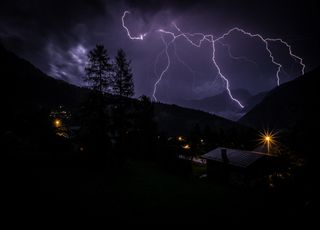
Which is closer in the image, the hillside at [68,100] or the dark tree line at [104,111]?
the dark tree line at [104,111]

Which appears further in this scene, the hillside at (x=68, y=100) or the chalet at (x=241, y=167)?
the hillside at (x=68, y=100)

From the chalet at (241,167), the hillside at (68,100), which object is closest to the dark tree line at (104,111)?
the chalet at (241,167)

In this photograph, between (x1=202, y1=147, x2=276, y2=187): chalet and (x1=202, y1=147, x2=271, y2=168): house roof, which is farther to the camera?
(x1=202, y1=147, x2=271, y2=168): house roof

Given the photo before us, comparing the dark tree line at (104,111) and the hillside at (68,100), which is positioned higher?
the hillside at (68,100)

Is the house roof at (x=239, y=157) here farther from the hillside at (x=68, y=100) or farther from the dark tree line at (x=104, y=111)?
the hillside at (x=68, y=100)

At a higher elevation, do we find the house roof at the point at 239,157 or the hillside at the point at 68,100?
the hillside at the point at 68,100

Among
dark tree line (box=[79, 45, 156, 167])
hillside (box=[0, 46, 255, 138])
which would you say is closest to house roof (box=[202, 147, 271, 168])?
dark tree line (box=[79, 45, 156, 167])

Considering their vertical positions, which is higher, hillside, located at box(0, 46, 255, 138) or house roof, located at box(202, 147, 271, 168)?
hillside, located at box(0, 46, 255, 138)

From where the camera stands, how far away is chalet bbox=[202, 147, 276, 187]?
22047mm

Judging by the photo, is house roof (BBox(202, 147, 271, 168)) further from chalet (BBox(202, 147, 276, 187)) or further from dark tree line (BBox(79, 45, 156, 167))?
dark tree line (BBox(79, 45, 156, 167))

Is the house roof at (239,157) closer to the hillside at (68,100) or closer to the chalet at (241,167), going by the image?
the chalet at (241,167)

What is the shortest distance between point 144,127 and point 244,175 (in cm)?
1905

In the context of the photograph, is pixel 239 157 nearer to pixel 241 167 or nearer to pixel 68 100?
pixel 241 167

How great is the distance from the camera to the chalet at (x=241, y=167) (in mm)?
22047
